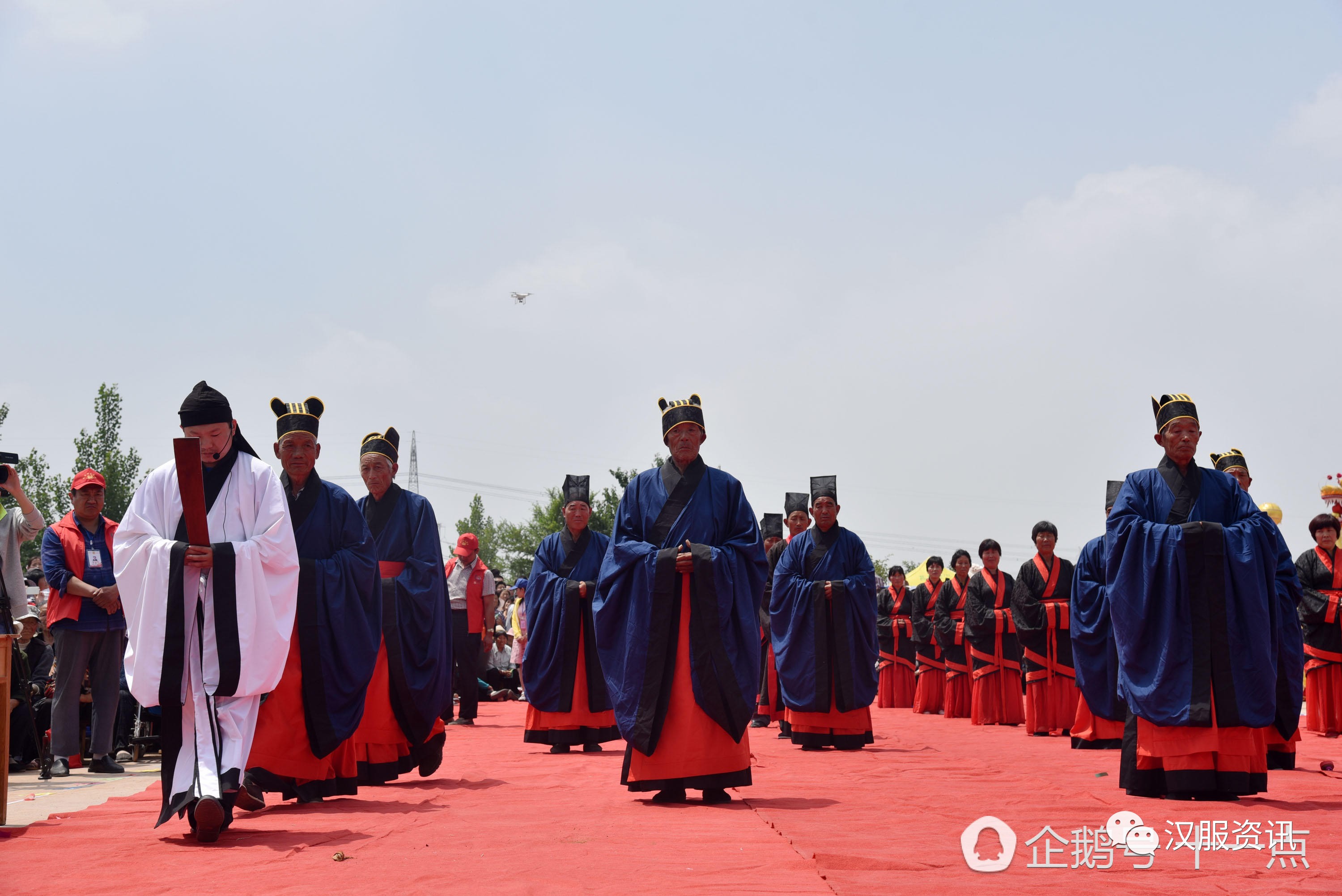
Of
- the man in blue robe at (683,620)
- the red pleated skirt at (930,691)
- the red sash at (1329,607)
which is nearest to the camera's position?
the man in blue robe at (683,620)

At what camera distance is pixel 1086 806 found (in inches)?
239

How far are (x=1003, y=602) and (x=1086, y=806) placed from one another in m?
8.23

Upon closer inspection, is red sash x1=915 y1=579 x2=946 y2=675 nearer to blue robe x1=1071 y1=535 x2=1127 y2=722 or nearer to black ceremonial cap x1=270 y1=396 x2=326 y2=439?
blue robe x1=1071 y1=535 x2=1127 y2=722

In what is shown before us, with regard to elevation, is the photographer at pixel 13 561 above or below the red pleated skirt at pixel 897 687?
above

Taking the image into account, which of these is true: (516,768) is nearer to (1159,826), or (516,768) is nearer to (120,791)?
(120,791)

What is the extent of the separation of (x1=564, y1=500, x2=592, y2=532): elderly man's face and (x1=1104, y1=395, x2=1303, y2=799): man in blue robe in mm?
5403

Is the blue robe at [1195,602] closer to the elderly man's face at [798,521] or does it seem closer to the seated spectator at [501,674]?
the elderly man's face at [798,521]

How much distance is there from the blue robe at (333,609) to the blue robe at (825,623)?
512 centimetres

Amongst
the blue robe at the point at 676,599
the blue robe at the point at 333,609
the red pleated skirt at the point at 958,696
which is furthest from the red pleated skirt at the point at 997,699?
the blue robe at the point at 333,609

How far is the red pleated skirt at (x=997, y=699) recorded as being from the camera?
14.3 meters

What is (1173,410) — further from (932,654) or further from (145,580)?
(932,654)

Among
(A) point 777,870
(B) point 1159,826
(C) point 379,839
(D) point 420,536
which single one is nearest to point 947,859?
(A) point 777,870

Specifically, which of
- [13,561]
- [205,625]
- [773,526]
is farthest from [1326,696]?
[13,561]

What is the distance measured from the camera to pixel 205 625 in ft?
17.8
